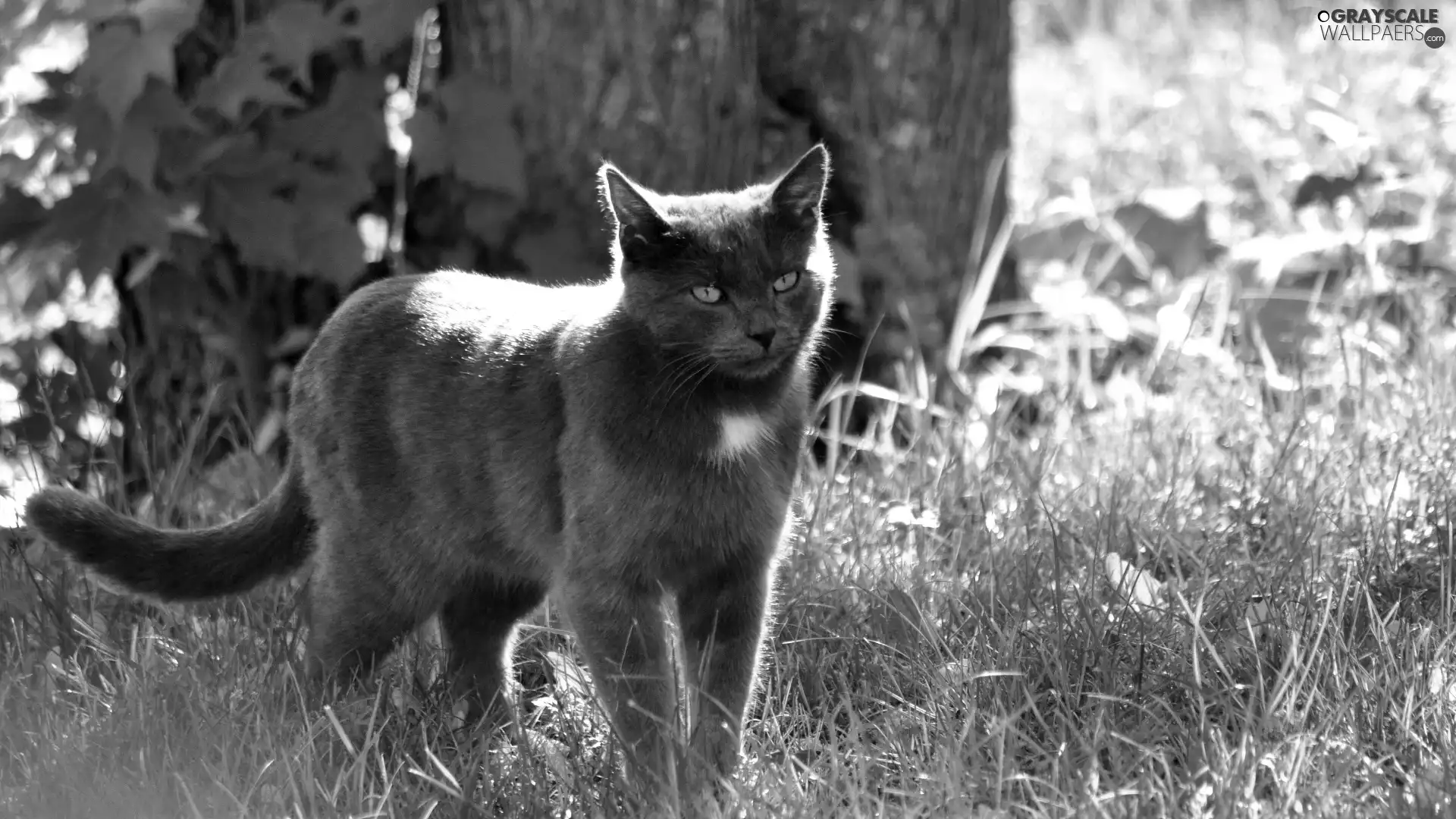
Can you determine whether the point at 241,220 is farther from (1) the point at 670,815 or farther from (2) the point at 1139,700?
(2) the point at 1139,700

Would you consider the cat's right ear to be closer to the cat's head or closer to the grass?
the cat's head

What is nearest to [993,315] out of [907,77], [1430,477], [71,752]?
[907,77]

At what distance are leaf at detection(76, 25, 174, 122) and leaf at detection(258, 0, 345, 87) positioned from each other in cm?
25

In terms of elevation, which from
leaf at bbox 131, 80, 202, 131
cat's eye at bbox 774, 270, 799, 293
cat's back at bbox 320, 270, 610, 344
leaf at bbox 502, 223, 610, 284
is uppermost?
leaf at bbox 131, 80, 202, 131

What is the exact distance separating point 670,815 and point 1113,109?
498 cm

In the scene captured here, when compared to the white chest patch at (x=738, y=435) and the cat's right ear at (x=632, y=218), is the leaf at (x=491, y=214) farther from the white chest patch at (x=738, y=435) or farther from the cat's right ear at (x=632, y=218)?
the white chest patch at (x=738, y=435)

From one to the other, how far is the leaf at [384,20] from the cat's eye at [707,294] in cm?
155

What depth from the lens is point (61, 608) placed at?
289cm

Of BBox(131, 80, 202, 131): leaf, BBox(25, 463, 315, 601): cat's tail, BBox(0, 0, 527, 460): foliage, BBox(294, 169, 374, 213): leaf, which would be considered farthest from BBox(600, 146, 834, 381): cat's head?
BBox(131, 80, 202, 131): leaf

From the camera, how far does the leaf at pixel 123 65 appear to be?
11.3 feet

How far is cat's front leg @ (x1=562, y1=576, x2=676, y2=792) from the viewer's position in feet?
8.09

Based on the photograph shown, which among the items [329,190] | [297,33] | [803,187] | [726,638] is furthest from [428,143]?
[726,638]

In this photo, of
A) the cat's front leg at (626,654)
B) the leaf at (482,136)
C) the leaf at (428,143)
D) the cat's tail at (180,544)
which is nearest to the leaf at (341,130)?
the leaf at (428,143)

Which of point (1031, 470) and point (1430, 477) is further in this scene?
point (1031, 470)
